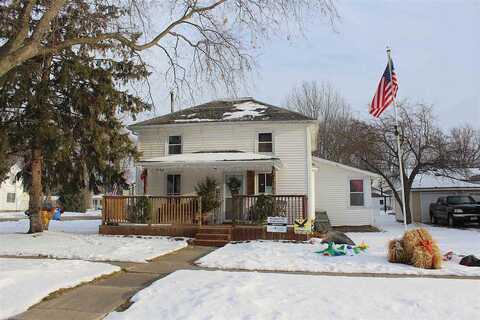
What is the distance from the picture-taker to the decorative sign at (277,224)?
48.7 ft

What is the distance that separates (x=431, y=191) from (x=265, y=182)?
14786 millimetres

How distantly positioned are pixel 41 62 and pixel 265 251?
34.8ft

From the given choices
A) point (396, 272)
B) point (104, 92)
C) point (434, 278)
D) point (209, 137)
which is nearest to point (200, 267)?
point (396, 272)

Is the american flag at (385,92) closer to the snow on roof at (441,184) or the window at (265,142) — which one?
the window at (265,142)

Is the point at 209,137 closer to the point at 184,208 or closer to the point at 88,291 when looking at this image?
the point at 184,208

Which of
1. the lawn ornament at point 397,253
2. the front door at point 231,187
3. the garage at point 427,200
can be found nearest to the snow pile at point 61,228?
the front door at point 231,187

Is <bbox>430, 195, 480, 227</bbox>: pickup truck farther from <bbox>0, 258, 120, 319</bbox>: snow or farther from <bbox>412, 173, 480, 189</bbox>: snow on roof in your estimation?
<bbox>0, 258, 120, 319</bbox>: snow

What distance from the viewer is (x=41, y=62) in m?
15.2

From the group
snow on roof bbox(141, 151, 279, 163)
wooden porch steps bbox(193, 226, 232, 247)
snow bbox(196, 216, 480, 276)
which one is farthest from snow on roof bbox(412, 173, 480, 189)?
wooden porch steps bbox(193, 226, 232, 247)

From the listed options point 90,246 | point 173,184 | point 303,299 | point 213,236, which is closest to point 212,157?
point 173,184

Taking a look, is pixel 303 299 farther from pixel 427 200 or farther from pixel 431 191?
pixel 427 200

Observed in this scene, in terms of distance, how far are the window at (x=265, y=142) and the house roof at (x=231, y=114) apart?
783mm

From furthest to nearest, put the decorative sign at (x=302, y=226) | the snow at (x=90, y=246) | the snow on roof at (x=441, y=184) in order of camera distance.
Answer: the snow on roof at (x=441, y=184)
the decorative sign at (x=302, y=226)
the snow at (x=90, y=246)

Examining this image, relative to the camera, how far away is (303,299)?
6441mm
